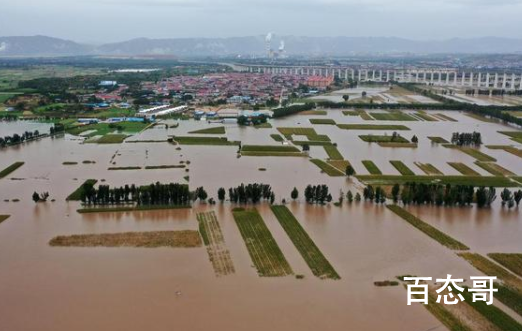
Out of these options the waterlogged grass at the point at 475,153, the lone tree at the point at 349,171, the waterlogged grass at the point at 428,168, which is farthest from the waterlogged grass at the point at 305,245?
the waterlogged grass at the point at 475,153

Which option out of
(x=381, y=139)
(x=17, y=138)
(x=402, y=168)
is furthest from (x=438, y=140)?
(x=17, y=138)

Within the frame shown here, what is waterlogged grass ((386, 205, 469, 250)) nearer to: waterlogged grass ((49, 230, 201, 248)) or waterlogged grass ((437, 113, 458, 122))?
waterlogged grass ((49, 230, 201, 248))

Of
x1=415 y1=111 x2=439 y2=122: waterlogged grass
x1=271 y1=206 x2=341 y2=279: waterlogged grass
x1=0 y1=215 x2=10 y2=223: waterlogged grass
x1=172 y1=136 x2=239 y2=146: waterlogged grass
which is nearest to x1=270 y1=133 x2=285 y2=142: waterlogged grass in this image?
x1=172 y1=136 x2=239 y2=146: waterlogged grass

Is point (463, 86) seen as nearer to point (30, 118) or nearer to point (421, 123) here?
point (421, 123)

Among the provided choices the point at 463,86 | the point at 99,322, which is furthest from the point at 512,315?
the point at 463,86

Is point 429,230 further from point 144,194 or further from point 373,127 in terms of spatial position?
point 373,127
